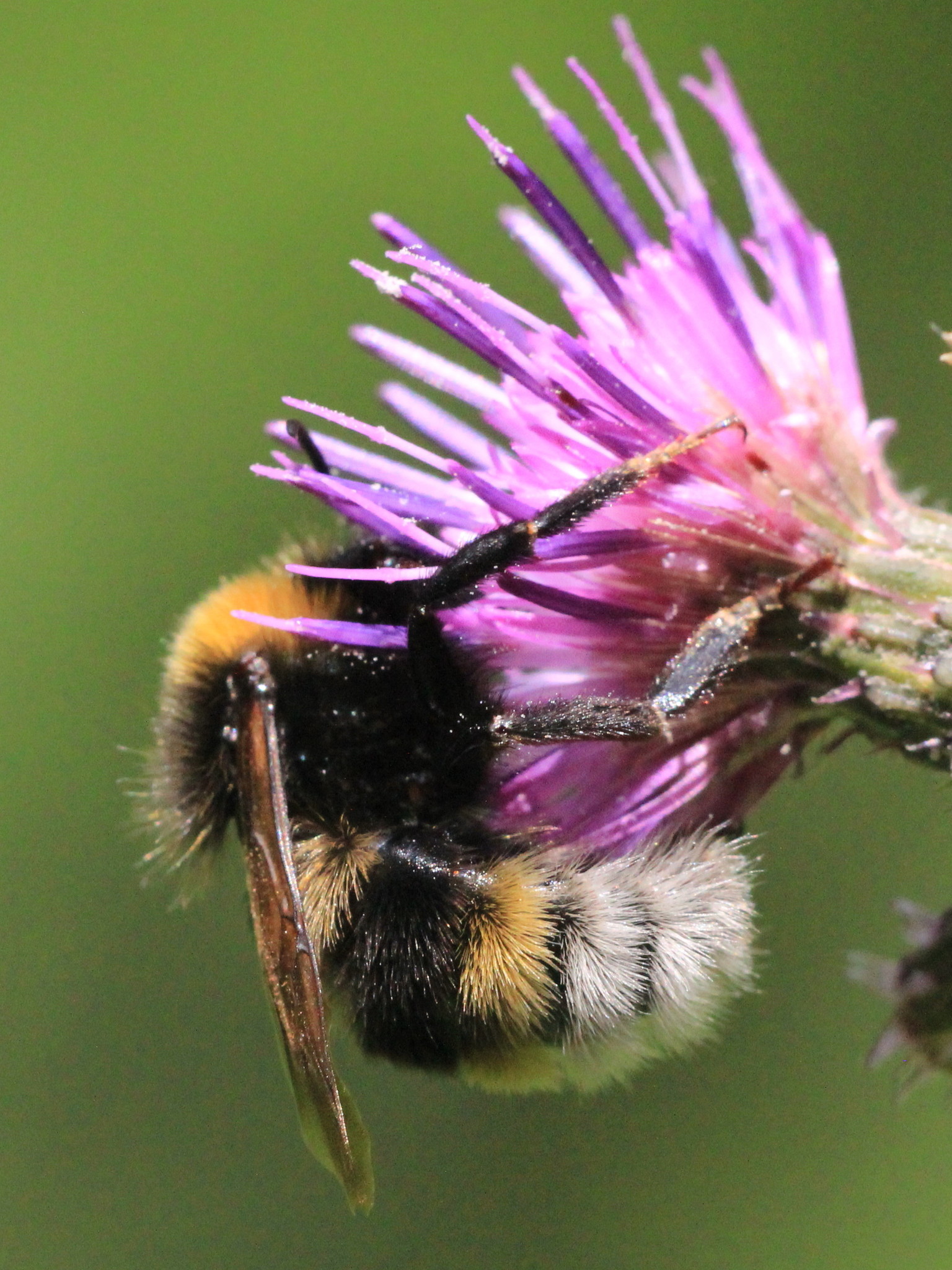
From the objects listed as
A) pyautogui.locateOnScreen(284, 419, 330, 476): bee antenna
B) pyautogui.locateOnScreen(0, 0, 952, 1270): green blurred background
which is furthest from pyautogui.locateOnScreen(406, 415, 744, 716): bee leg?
pyautogui.locateOnScreen(0, 0, 952, 1270): green blurred background

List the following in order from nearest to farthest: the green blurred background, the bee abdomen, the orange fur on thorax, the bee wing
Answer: the bee wing, the bee abdomen, the orange fur on thorax, the green blurred background

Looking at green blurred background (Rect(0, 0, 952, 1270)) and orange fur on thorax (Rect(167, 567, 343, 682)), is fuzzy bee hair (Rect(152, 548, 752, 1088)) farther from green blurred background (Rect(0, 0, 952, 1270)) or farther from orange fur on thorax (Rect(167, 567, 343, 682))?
green blurred background (Rect(0, 0, 952, 1270))

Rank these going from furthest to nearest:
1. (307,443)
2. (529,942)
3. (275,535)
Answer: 1. (275,535)
2. (307,443)
3. (529,942)

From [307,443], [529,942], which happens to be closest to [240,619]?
[307,443]

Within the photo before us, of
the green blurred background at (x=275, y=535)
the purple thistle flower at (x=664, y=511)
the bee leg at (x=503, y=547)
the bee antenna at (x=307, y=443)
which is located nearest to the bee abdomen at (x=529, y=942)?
the purple thistle flower at (x=664, y=511)

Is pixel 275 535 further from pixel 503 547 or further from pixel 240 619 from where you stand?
pixel 503 547

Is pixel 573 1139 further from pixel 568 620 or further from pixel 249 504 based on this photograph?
pixel 568 620

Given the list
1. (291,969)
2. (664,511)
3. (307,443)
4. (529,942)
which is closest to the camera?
(291,969)
